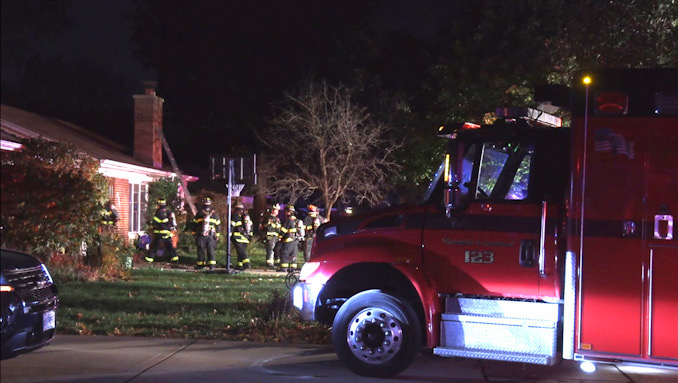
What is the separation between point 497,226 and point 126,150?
22.7 meters

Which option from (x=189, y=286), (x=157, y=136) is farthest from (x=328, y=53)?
(x=189, y=286)

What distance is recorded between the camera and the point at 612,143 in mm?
7238

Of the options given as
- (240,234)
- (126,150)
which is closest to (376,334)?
(240,234)

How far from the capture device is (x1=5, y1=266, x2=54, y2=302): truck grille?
24.1 feet

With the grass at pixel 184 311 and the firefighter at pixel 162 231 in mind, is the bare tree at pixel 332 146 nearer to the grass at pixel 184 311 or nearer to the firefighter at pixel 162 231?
the firefighter at pixel 162 231

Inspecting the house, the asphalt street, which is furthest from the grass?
the house

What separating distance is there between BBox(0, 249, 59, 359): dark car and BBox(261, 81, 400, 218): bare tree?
750 inches

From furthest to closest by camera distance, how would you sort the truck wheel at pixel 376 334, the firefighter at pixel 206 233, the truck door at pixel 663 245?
1. the firefighter at pixel 206 233
2. the truck wheel at pixel 376 334
3. the truck door at pixel 663 245

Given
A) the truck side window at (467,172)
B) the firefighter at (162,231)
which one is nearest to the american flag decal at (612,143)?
the truck side window at (467,172)

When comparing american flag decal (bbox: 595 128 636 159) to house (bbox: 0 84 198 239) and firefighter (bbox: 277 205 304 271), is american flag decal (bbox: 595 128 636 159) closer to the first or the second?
firefighter (bbox: 277 205 304 271)

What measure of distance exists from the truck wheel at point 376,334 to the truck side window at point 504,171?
137 cm

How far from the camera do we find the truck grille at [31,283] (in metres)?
7.35

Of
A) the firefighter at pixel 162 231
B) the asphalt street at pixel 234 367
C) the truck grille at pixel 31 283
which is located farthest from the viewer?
the firefighter at pixel 162 231

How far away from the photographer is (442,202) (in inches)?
311
